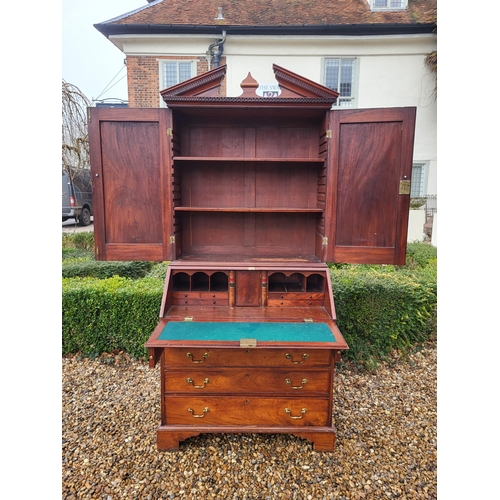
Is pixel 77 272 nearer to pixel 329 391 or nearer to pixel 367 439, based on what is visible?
pixel 329 391

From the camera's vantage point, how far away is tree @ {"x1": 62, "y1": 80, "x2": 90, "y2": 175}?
5.18 m

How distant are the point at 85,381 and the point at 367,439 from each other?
8.01 feet

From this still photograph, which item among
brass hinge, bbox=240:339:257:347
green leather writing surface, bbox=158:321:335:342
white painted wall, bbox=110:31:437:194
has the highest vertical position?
white painted wall, bbox=110:31:437:194

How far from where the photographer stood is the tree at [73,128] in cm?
518

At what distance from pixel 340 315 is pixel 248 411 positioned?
1.43 metres

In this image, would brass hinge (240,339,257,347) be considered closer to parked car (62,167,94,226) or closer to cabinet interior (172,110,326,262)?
cabinet interior (172,110,326,262)

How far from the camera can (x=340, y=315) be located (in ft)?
10.00

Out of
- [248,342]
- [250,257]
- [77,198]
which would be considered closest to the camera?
[248,342]

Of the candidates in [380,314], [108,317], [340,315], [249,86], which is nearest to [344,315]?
[340,315]

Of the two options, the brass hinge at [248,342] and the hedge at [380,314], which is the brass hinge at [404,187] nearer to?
the hedge at [380,314]

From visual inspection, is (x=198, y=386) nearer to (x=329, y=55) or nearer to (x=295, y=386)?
(x=295, y=386)

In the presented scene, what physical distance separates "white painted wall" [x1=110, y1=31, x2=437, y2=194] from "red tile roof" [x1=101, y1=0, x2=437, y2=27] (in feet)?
0.97

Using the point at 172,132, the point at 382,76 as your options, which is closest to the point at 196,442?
the point at 172,132

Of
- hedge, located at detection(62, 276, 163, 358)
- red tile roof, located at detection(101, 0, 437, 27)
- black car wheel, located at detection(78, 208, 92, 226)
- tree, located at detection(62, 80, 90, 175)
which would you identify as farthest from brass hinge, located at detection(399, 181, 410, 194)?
black car wheel, located at detection(78, 208, 92, 226)
